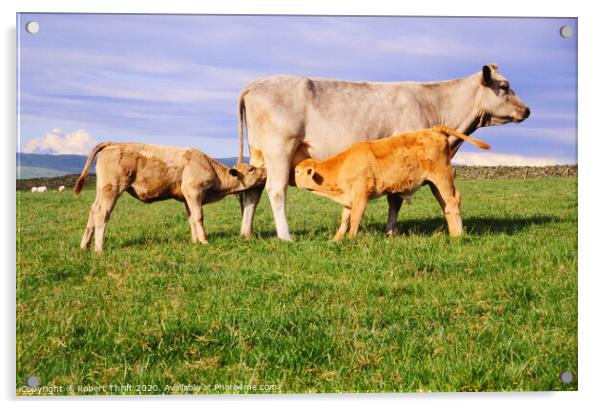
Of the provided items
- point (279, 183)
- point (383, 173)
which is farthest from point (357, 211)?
point (279, 183)

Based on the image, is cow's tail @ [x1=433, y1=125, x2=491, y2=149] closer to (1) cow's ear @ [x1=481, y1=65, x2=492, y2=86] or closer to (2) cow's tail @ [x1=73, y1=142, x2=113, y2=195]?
(1) cow's ear @ [x1=481, y1=65, x2=492, y2=86]

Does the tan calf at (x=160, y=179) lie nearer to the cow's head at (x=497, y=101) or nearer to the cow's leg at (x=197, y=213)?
the cow's leg at (x=197, y=213)

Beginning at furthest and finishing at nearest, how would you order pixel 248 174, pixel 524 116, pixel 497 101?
pixel 248 174
pixel 497 101
pixel 524 116

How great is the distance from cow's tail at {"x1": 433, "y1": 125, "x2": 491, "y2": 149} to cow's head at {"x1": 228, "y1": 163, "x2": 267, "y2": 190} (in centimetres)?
215

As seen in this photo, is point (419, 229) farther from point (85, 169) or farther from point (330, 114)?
point (85, 169)

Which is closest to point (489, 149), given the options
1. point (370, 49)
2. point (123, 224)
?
point (370, 49)

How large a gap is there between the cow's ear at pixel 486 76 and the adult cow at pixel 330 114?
1 centimetres

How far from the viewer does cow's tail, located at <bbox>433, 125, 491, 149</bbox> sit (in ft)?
25.5

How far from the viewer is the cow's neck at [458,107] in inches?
349

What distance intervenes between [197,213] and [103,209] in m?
1.12

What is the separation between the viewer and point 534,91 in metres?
7.04

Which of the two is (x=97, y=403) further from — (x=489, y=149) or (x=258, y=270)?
(x=489, y=149)

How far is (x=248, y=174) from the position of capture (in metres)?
8.67

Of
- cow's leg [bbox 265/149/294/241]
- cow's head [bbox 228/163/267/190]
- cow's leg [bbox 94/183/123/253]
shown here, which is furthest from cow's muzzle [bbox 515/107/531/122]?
cow's leg [bbox 94/183/123/253]
